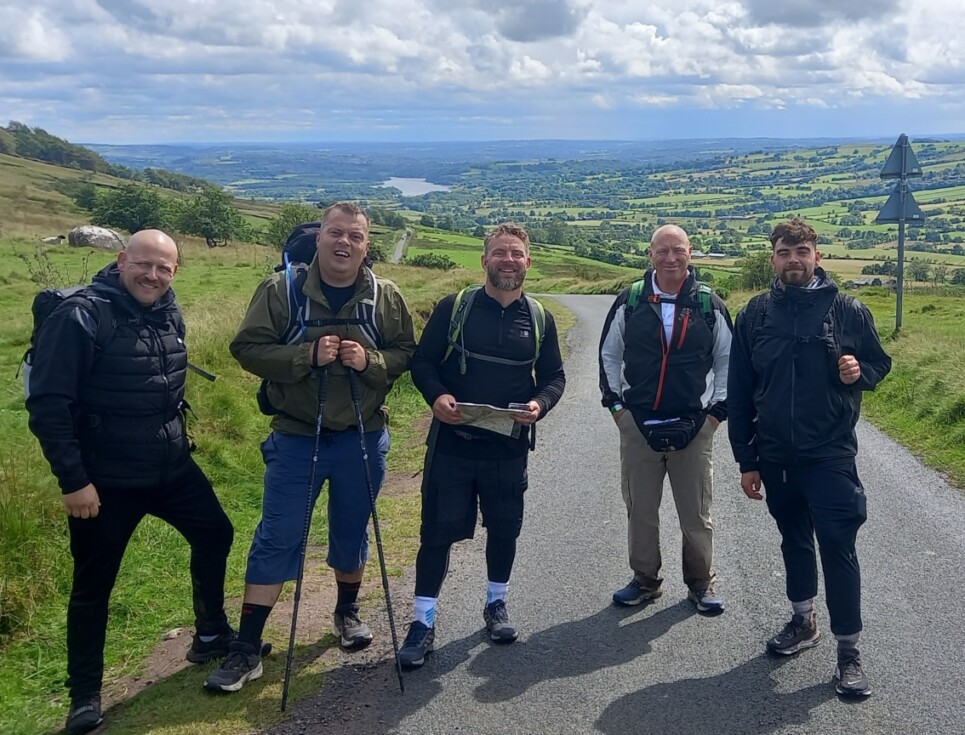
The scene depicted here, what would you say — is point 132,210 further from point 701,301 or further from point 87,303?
point 701,301

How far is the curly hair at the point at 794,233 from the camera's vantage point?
436 cm

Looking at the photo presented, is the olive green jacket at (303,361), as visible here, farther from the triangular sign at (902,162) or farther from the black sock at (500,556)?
the triangular sign at (902,162)

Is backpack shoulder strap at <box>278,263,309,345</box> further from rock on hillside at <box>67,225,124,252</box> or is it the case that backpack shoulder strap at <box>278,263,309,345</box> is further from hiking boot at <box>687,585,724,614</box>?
rock on hillside at <box>67,225,124,252</box>

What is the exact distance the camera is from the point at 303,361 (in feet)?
13.8

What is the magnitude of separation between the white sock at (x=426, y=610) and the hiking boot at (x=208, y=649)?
100cm

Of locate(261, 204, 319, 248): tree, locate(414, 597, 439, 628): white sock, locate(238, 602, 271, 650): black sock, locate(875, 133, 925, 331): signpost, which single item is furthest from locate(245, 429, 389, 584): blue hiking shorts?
locate(261, 204, 319, 248): tree

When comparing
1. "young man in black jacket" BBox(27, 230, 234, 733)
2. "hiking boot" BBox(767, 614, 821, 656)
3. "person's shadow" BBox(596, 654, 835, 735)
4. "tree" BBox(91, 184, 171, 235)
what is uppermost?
"tree" BBox(91, 184, 171, 235)

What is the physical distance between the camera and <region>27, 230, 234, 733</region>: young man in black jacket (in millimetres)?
3764

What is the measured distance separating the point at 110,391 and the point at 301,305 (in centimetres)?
103

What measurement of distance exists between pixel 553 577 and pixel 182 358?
2.87m

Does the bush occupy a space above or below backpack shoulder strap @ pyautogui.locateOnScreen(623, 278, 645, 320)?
below

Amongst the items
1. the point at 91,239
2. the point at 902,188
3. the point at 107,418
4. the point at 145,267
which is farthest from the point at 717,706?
the point at 91,239

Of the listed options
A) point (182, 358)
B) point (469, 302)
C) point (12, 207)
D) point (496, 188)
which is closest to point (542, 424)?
point (469, 302)

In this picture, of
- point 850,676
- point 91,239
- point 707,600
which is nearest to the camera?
point 850,676
